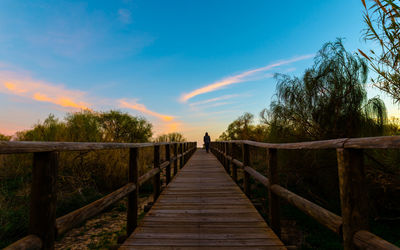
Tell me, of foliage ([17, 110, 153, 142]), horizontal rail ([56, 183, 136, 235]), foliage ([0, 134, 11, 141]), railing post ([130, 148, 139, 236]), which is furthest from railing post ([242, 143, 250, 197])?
foliage ([0, 134, 11, 141])

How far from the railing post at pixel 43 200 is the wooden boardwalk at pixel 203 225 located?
A: 102cm

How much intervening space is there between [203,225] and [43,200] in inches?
76.9

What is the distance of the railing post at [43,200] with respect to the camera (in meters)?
1.38

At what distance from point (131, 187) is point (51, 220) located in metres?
1.36

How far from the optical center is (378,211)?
5.27m

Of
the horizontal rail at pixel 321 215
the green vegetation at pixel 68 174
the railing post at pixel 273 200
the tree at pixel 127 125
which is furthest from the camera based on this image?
the tree at pixel 127 125

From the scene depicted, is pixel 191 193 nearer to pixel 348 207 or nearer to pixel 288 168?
pixel 348 207

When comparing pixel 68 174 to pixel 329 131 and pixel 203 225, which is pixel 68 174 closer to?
pixel 203 225

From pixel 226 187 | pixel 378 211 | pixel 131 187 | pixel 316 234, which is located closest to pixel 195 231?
pixel 131 187

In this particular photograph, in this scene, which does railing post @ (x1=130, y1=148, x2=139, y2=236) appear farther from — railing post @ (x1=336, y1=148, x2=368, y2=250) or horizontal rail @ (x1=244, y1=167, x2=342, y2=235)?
railing post @ (x1=336, y1=148, x2=368, y2=250)

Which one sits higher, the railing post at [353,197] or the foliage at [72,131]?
the foliage at [72,131]

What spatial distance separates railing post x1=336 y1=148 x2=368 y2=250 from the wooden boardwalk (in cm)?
95

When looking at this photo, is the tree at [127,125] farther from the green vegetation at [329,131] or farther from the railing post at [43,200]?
the railing post at [43,200]

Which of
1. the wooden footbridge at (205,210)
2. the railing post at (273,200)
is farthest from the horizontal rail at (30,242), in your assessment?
the railing post at (273,200)
